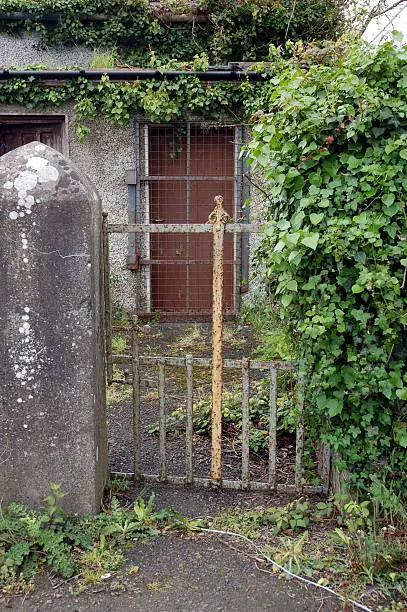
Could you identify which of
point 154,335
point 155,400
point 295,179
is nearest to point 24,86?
point 154,335

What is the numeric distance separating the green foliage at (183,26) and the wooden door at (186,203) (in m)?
1.48

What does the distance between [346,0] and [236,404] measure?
726 cm

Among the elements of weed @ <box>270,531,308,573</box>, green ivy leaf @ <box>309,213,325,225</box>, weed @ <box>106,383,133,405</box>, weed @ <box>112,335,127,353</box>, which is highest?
green ivy leaf @ <box>309,213,325,225</box>

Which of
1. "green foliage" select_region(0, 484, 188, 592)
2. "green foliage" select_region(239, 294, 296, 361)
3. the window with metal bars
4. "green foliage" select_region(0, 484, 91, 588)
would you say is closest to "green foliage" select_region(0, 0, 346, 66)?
the window with metal bars

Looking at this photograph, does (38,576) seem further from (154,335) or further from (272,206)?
(154,335)

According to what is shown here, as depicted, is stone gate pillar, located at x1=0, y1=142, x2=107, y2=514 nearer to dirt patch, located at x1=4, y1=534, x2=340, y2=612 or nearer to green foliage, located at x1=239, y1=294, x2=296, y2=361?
dirt patch, located at x1=4, y1=534, x2=340, y2=612

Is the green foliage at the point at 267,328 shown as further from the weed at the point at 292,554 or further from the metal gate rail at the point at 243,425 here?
the weed at the point at 292,554

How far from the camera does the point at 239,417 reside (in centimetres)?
433

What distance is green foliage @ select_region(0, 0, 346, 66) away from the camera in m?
8.36

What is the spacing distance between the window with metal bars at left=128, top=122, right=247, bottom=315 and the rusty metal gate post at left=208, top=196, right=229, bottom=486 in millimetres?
4582

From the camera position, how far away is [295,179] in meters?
2.87

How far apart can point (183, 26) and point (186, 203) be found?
2874 mm

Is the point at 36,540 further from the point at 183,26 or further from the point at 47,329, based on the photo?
the point at 183,26

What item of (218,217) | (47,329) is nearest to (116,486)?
(47,329)
